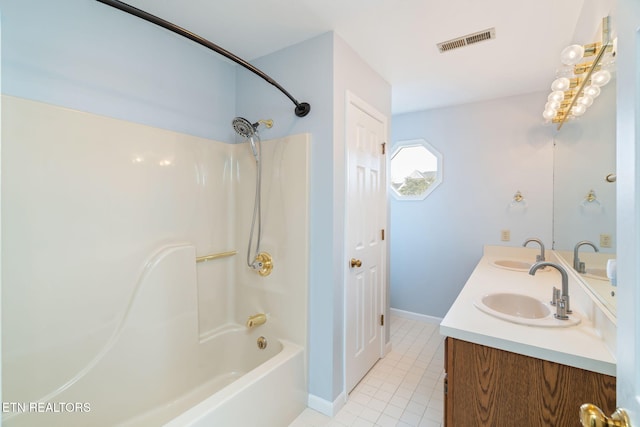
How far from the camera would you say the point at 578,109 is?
173 cm

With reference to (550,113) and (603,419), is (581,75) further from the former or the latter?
(603,419)

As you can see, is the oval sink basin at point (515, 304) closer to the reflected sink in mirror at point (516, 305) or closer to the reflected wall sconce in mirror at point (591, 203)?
the reflected sink in mirror at point (516, 305)

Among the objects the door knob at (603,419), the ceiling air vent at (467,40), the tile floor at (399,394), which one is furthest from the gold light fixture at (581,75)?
the tile floor at (399,394)

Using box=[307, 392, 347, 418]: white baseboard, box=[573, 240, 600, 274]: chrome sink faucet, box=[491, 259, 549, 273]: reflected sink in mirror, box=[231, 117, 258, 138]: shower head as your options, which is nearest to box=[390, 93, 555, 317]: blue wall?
box=[491, 259, 549, 273]: reflected sink in mirror

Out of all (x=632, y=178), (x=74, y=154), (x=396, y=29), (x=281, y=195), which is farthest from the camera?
(x=281, y=195)

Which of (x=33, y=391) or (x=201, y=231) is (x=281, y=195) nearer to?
(x=201, y=231)

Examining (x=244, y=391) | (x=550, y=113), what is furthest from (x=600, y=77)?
(x=244, y=391)

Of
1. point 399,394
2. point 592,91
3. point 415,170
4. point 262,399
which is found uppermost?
point 592,91

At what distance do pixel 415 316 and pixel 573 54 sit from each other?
2.84m

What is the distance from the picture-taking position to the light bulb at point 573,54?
139cm

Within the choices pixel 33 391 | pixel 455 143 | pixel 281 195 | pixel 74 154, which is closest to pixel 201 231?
pixel 281 195

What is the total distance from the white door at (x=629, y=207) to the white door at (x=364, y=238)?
54.7 inches

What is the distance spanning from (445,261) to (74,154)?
3.34 metres

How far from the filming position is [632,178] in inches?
21.0
